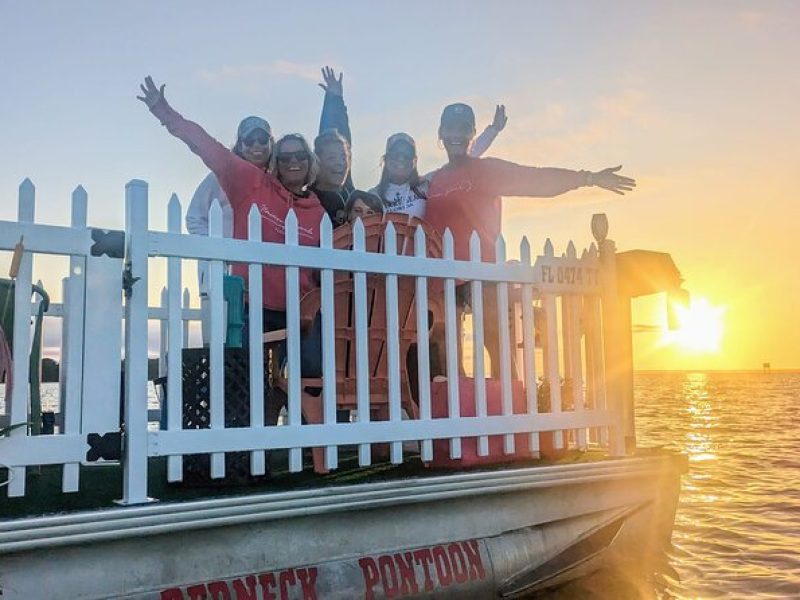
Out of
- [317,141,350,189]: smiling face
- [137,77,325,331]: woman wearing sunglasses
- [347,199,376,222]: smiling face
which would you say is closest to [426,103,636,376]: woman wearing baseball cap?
[347,199,376,222]: smiling face

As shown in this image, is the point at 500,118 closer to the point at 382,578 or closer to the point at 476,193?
the point at 476,193

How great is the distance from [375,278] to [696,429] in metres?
19.8

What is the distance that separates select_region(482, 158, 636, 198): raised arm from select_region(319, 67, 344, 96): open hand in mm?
1929

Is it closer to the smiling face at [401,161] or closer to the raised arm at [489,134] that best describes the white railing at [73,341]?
the smiling face at [401,161]

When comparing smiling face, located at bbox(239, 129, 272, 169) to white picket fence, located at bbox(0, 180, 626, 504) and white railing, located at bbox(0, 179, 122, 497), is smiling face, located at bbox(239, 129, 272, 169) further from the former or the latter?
white railing, located at bbox(0, 179, 122, 497)

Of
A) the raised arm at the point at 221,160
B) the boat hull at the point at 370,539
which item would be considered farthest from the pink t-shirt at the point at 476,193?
the boat hull at the point at 370,539

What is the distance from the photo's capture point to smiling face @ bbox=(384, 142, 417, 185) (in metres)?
5.42

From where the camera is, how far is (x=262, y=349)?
3490 millimetres

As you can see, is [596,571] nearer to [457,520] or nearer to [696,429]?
[457,520]

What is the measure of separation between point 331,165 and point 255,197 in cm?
92

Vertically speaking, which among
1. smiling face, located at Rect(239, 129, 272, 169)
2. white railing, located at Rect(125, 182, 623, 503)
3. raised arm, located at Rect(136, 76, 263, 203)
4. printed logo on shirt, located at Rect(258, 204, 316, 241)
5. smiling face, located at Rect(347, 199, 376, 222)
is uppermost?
smiling face, located at Rect(239, 129, 272, 169)

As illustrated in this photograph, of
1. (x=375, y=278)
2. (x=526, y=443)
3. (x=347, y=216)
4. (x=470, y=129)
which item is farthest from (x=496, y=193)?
(x=526, y=443)

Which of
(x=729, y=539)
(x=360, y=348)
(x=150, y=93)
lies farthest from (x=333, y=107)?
(x=729, y=539)

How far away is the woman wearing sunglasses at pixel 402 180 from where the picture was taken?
17.8ft
